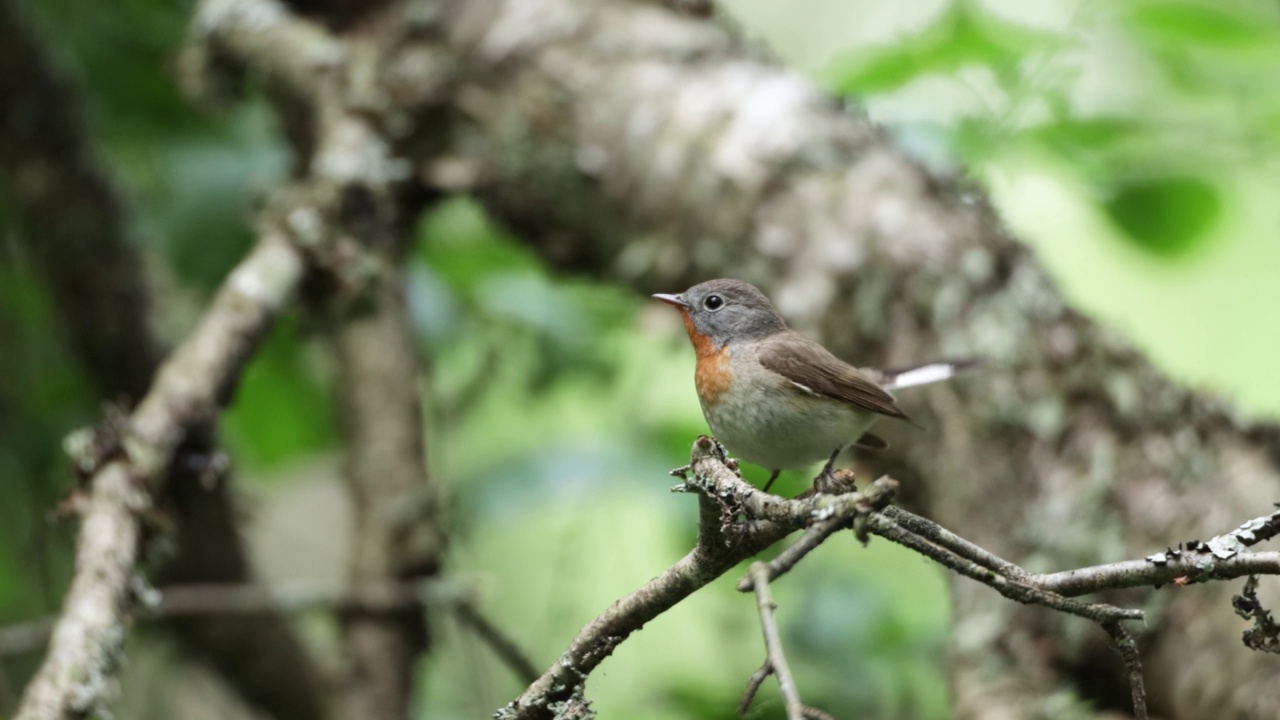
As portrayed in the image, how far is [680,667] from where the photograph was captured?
16.6 feet

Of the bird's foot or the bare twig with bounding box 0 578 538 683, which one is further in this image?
the bare twig with bounding box 0 578 538 683

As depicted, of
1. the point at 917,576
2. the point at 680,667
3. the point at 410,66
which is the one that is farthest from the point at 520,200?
the point at 917,576

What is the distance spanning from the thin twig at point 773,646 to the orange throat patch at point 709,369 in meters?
0.96

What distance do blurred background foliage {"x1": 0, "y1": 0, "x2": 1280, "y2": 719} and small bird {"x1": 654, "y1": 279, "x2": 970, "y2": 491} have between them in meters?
1.08

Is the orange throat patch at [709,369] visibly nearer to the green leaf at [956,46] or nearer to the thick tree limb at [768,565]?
the thick tree limb at [768,565]

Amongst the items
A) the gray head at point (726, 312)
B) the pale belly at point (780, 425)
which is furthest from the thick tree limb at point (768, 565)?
the gray head at point (726, 312)

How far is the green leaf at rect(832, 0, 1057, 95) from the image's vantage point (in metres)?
3.56

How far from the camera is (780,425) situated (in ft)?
6.54

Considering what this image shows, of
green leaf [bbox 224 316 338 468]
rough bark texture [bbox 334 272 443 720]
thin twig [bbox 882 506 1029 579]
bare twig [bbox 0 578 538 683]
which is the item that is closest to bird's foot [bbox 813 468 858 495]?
thin twig [bbox 882 506 1029 579]

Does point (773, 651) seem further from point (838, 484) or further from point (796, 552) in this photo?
point (838, 484)

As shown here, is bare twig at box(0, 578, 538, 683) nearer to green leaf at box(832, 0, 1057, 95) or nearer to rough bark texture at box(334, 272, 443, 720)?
rough bark texture at box(334, 272, 443, 720)

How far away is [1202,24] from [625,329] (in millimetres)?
2736

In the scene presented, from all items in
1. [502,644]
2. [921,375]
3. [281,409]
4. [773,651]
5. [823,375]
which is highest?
[281,409]

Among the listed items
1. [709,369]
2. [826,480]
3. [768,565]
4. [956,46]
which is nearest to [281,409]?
[956,46]
